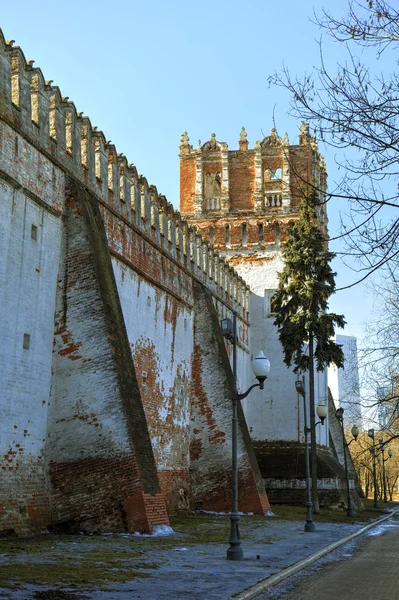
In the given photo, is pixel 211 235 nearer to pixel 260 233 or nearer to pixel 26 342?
pixel 260 233

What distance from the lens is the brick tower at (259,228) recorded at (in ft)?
118

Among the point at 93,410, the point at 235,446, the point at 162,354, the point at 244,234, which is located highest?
the point at 244,234

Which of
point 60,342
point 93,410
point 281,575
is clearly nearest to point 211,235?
point 60,342

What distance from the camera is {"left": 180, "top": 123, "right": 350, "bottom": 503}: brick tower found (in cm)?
3594

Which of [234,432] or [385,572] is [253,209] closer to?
[234,432]

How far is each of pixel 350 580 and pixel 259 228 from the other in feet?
92.7

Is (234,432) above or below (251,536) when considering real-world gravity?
above

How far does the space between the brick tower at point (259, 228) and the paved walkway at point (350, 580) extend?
68.2 ft

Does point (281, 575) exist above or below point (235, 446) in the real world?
below

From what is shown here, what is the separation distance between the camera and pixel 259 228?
37625mm

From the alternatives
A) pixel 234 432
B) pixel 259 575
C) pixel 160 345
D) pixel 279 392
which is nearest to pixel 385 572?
pixel 259 575

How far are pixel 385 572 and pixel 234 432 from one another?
358 centimetres

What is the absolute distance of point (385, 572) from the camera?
11344mm

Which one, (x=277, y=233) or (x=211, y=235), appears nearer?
(x=277, y=233)
